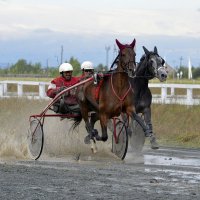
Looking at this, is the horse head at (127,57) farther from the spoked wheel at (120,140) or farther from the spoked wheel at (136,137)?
the spoked wheel at (136,137)

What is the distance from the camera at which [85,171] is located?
1181 centimetres

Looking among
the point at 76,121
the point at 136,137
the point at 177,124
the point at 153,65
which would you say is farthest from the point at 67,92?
the point at 177,124

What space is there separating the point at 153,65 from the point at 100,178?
4013 millimetres

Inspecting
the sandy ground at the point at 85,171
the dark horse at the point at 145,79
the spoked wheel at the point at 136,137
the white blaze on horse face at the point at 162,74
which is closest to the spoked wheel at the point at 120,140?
the sandy ground at the point at 85,171

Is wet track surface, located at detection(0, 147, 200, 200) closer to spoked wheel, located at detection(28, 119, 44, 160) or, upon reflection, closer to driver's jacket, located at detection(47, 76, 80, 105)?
spoked wheel, located at detection(28, 119, 44, 160)

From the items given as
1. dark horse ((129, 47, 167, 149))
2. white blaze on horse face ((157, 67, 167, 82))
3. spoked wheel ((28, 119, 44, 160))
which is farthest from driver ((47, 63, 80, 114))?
white blaze on horse face ((157, 67, 167, 82))

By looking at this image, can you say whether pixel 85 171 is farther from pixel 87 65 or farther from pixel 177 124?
pixel 177 124

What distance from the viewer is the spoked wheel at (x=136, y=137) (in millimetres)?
15547

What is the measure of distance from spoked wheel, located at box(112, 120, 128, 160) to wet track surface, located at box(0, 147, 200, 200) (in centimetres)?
15

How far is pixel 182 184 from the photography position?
10.3 m

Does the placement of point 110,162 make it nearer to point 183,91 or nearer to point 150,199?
point 150,199

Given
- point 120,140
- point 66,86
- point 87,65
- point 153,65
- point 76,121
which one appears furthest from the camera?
point 87,65

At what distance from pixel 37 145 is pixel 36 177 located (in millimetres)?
3869

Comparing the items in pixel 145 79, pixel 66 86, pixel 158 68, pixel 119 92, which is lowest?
pixel 119 92
